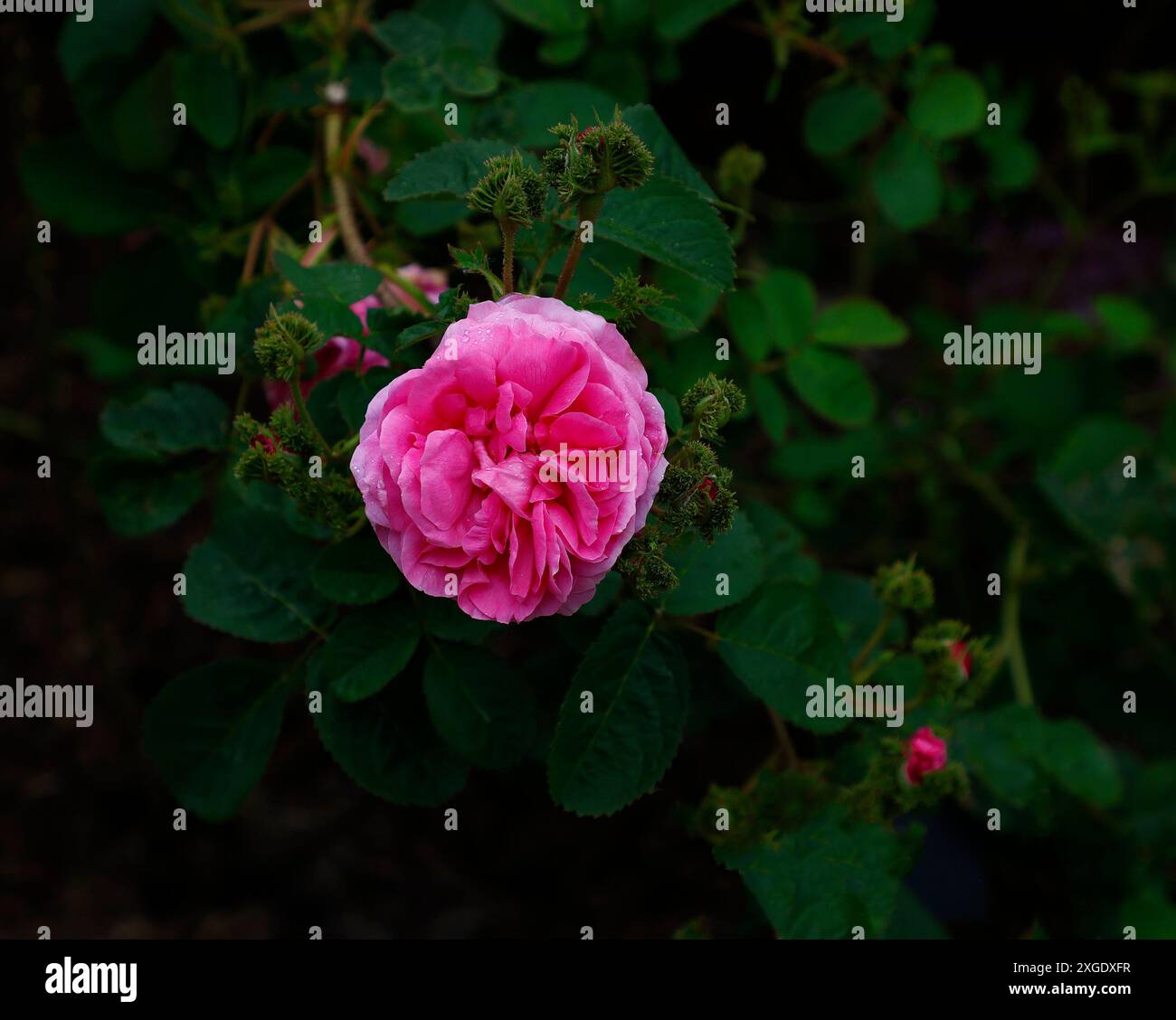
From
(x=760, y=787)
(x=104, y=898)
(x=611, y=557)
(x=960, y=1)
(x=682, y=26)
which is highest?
(x=960, y=1)

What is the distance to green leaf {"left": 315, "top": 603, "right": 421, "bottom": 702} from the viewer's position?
1.17 metres

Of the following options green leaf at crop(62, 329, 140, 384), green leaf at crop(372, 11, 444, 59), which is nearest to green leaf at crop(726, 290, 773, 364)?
green leaf at crop(372, 11, 444, 59)

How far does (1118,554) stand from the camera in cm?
223

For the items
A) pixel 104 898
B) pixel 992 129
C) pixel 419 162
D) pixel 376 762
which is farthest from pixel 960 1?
pixel 104 898

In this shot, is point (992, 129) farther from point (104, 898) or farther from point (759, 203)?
point (104, 898)

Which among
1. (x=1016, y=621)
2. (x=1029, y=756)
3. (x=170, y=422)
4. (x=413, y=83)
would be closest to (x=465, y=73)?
(x=413, y=83)

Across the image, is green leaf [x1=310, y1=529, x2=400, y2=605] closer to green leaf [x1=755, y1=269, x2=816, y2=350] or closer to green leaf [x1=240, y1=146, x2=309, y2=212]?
green leaf [x1=240, y1=146, x2=309, y2=212]

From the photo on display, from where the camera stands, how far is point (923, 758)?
126 centimetres

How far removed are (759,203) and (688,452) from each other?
5.61 ft

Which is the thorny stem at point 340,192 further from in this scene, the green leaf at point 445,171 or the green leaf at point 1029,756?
the green leaf at point 1029,756

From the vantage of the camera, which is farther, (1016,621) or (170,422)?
(1016,621)

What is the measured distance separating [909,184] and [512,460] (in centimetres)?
112

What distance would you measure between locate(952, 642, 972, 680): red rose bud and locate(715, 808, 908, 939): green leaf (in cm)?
22

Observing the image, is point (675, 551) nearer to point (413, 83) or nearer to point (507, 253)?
point (507, 253)
